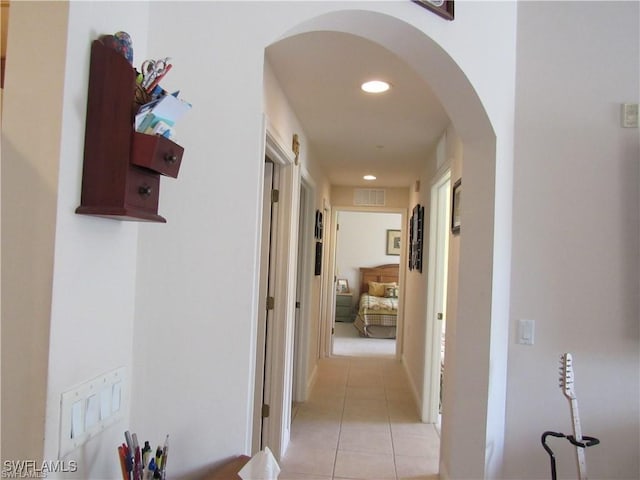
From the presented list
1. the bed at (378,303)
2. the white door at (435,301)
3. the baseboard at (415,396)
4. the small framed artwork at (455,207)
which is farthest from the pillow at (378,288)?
the small framed artwork at (455,207)

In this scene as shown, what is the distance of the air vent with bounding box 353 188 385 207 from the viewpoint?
5871 millimetres

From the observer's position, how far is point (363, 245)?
8867mm

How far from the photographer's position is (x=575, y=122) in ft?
5.70

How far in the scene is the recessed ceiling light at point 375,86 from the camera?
7.60 ft

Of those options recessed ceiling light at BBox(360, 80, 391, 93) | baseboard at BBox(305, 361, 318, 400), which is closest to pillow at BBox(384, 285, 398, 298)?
baseboard at BBox(305, 361, 318, 400)

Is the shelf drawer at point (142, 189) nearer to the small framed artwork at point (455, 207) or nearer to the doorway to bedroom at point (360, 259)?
the small framed artwork at point (455, 207)

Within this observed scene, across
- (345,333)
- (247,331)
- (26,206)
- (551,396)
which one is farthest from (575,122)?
(345,333)

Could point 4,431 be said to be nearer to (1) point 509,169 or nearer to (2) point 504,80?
(1) point 509,169

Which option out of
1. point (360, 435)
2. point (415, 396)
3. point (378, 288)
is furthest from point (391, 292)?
point (360, 435)

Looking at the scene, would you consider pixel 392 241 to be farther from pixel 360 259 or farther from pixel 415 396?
pixel 415 396

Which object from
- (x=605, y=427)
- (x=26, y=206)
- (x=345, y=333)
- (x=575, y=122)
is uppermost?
(x=575, y=122)

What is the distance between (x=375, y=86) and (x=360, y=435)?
2.55 m

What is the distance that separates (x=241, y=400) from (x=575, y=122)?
1.68m

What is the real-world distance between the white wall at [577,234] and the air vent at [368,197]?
4.11 meters
